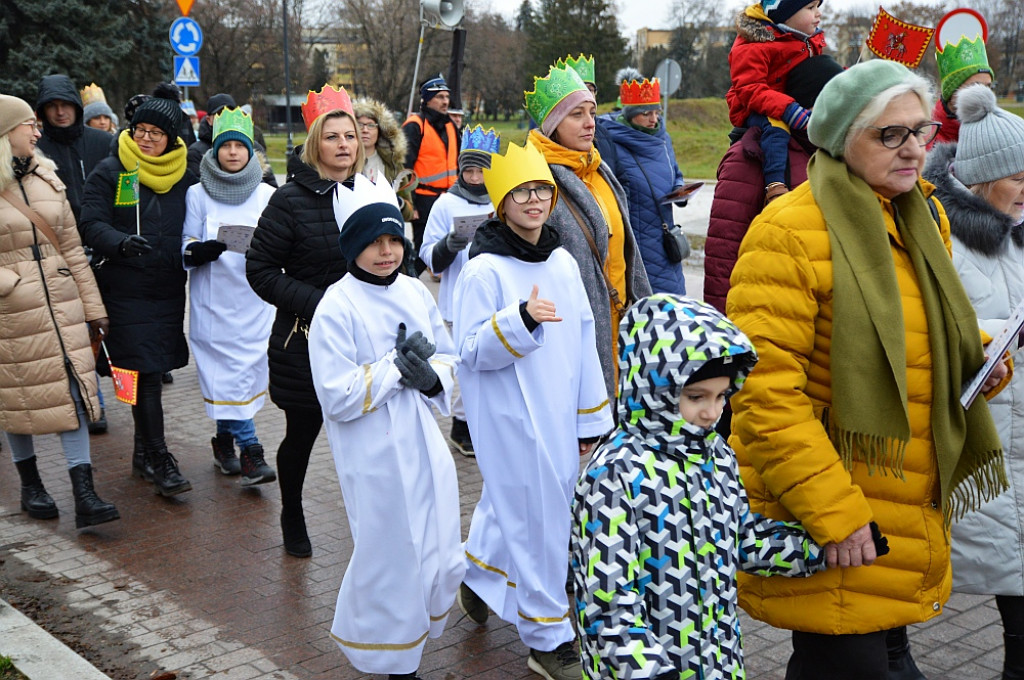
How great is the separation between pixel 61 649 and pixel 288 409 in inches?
58.6

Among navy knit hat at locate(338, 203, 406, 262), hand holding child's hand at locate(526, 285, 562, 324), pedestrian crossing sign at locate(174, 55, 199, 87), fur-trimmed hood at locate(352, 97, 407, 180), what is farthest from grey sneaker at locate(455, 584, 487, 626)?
pedestrian crossing sign at locate(174, 55, 199, 87)

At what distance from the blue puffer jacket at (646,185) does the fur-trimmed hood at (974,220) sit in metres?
2.38

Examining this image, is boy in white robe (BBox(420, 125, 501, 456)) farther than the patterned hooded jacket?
Yes

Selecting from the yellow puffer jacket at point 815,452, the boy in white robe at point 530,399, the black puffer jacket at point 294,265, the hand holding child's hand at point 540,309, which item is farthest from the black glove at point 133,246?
the yellow puffer jacket at point 815,452

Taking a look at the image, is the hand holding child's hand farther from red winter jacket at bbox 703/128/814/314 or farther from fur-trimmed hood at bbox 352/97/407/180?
Answer: fur-trimmed hood at bbox 352/97/407/180

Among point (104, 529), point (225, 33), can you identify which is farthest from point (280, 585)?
point (225, 33)

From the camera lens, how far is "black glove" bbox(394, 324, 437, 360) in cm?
425

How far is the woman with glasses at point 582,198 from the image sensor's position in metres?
5.13

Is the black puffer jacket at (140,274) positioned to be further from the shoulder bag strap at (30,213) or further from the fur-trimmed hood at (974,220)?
the fur-trimmed hood at (974,220)

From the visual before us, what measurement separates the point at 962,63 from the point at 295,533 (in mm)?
4502

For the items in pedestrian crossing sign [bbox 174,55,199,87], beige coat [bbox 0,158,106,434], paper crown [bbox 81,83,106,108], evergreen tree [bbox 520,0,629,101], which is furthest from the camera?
evergreen tree [bbox 520,0,629,101]

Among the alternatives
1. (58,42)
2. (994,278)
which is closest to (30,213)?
(994,278)

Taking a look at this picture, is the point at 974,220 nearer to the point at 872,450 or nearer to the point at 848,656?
the point at 872,450

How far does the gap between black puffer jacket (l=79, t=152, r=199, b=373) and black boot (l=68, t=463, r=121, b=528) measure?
2.25ft
